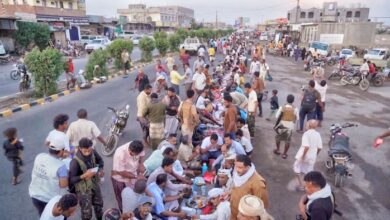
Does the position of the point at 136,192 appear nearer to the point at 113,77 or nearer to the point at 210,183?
the point at 210,183

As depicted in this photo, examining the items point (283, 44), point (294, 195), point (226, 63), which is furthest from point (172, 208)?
point (283, 44)

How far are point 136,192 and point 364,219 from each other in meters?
3.87

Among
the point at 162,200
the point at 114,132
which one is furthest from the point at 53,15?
the point at 162,200

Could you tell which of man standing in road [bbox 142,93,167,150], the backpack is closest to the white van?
the backpack

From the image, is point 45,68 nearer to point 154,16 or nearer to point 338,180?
point 338,180

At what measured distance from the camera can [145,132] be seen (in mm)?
7461

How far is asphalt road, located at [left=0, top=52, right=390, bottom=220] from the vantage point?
5.18m

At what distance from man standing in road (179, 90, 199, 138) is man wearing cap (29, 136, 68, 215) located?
3.23 meters

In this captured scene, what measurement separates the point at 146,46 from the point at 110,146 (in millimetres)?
18545

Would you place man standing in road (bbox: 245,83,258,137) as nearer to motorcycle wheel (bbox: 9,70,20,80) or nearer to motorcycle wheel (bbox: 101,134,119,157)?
motorcycle wheel (bbox: 101,134,119,157)

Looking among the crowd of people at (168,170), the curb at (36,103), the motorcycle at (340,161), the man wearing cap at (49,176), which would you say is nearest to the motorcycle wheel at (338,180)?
the motorcycle at (340,161)

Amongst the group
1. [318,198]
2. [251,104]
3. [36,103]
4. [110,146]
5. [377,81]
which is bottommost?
[110,146]

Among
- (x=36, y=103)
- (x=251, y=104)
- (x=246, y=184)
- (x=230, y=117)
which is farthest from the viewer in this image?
(x=36, y=103)

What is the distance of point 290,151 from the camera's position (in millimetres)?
7543
